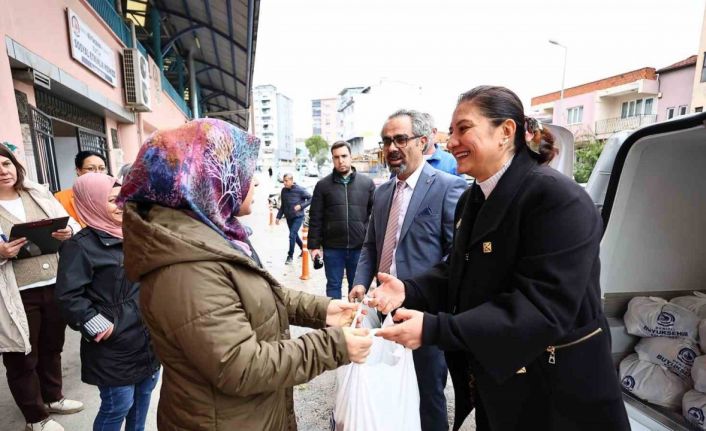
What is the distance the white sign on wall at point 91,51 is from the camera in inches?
218

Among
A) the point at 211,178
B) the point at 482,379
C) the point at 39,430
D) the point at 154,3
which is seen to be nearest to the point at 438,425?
the point at 482,379

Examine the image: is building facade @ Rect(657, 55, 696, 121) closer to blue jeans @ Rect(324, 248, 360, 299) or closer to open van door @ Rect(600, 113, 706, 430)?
open van door @ Rect(600, 113, 706, 430)

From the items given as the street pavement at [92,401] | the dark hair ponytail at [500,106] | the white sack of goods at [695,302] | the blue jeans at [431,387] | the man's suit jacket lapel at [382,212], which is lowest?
the street pavement at [92,401]

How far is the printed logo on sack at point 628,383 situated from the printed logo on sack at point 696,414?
268 mm

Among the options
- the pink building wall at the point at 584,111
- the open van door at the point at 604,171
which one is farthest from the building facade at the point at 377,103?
the open van door at the point at 604,171

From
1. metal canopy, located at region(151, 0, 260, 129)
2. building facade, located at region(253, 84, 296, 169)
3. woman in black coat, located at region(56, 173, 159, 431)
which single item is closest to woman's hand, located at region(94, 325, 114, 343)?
woman in black coat, located at region(56, 173, 159, 431)

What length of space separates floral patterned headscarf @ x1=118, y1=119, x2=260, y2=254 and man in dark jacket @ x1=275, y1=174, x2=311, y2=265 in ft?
20.7

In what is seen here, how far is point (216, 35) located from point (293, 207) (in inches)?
356

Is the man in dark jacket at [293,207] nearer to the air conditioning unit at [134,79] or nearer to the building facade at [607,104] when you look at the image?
the air conditioning unit at [134,79]

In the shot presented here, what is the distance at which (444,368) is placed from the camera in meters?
2.42

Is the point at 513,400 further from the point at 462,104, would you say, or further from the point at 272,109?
the point at 272,109

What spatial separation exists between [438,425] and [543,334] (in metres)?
1.49

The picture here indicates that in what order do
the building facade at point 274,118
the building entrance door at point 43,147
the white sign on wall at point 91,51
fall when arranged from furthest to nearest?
the building facade at point 274,118 < the white sign on wall at point 91,51 < the building entrance door at point 43,147

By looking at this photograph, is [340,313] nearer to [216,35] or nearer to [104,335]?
[104,335]
